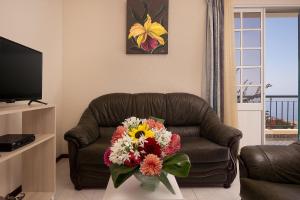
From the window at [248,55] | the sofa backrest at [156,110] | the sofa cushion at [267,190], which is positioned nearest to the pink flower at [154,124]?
the sofa cushion at [267,190]

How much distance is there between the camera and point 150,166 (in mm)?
1203

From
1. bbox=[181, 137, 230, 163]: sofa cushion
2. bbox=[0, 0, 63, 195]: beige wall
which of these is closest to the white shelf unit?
bbox=[0, 0, 63, 195]: beige wall

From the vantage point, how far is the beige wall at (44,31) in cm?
226

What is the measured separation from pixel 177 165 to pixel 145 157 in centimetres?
19

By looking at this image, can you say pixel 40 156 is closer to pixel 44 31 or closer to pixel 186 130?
pixel 44 31

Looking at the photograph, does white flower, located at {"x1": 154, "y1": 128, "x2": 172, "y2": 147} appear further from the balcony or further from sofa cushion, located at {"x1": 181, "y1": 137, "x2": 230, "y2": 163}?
the balcony

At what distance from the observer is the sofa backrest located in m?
3.18

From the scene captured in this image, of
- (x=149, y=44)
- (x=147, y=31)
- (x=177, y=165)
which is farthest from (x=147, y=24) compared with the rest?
(x=177, y=165)

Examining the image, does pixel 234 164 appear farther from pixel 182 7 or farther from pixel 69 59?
pixel 69 59

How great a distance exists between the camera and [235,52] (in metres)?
3.62

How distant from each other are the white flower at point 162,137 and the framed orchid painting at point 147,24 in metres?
2.36

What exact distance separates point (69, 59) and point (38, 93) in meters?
1.47

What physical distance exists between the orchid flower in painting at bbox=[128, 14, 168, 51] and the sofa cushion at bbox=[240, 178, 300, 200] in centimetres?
239

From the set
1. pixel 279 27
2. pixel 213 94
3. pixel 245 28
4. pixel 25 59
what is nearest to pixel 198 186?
pixel 213 94
